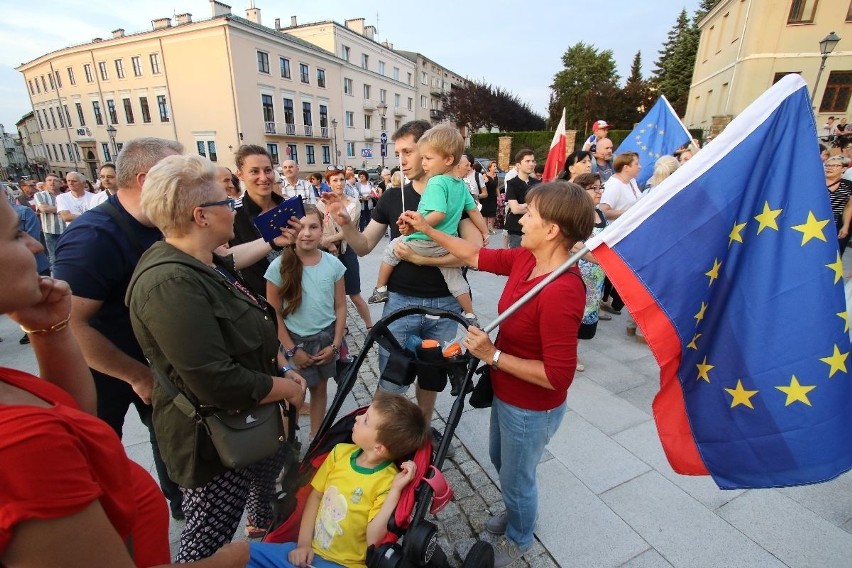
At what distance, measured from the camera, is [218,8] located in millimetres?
30781

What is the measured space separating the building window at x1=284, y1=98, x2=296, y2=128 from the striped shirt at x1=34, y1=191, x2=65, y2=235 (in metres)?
30.9

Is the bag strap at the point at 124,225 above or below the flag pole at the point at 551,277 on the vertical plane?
above

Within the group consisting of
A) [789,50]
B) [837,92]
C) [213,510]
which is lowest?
[213,510]

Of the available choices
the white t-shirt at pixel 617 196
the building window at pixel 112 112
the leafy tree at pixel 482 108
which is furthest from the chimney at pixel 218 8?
the white t-shirt at pixel 617 196

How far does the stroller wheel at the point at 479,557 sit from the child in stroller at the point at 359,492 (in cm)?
50

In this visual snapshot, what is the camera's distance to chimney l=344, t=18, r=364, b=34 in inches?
1704

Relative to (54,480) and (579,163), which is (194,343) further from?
(579,163)

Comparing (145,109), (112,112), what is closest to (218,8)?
(145,109)

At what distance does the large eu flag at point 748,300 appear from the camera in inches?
63.2

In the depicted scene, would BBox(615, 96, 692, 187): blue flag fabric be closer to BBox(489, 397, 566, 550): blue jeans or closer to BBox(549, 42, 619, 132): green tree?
BBox(489, 397, 566, 550): blue jeans

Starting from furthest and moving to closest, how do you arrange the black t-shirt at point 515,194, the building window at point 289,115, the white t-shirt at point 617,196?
the building window at point 289,115, the black t-shirt at point 515,194, the white t-shirt at point 617,196

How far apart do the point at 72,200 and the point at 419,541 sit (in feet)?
29.9

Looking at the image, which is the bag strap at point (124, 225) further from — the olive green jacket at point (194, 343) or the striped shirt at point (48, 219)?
the striped shirt at point (48, 219)

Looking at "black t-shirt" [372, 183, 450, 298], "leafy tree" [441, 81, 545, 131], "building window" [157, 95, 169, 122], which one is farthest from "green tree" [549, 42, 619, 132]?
"black t-shirt" [372, 183, 450, 298]
